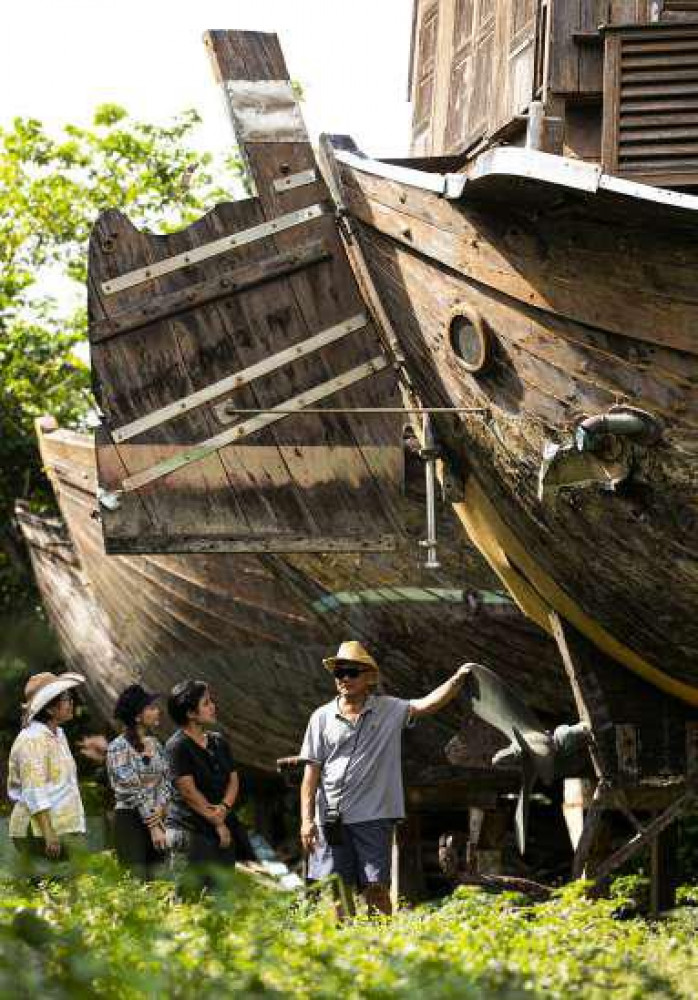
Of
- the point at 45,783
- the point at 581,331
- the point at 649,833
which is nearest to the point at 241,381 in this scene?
the point at 581,331

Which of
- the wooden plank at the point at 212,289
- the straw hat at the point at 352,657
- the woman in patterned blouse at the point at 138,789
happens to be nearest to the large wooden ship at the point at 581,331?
the wooden plank at the point at 212,289

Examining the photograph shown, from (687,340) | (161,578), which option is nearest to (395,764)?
(687,340)

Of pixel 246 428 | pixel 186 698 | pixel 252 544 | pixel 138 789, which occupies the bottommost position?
pixel 138 789

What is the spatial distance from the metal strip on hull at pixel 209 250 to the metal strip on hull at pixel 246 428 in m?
0.91

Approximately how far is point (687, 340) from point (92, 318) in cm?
418

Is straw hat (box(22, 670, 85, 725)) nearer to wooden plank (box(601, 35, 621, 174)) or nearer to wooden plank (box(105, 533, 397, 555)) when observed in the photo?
wooden plank (box(105, 533, 397, 555))

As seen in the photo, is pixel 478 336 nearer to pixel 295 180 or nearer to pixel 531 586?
pixel 531 586

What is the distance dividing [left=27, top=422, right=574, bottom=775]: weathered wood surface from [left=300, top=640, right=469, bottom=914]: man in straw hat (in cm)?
279

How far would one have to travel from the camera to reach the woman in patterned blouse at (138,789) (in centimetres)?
953

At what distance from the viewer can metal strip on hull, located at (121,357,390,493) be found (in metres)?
11.5

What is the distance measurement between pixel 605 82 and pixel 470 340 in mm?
1323

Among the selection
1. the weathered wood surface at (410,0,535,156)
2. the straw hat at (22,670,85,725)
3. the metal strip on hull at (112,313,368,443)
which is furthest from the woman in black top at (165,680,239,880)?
the weathered wood surface at (410,0,535,156)

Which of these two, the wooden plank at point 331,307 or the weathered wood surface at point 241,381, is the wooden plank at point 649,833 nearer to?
the weathered wood surface at point 241,381

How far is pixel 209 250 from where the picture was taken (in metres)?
11.8
